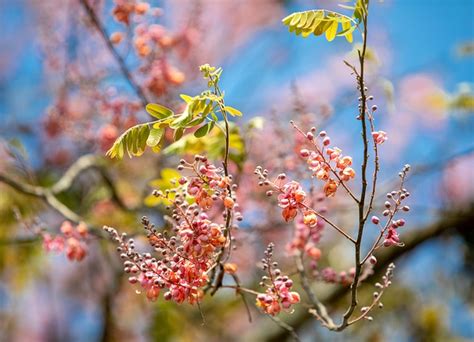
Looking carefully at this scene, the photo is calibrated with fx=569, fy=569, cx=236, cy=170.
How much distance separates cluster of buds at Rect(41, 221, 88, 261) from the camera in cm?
183

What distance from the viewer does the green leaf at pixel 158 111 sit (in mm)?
1338

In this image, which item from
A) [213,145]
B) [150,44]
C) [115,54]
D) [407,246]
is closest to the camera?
[213,145]

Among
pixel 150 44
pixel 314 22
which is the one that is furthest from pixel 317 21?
pixel 150 44

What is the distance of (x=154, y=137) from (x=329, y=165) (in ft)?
1.31

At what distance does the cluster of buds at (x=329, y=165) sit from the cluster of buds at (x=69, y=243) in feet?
3.10

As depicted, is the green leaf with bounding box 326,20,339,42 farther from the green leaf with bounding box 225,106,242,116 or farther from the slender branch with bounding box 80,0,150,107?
the slender branch with bounding box 80,0,150,107

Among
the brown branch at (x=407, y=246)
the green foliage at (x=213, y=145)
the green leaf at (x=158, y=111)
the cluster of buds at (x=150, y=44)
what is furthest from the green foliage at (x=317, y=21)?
the brown branch at (x=407, y=246)

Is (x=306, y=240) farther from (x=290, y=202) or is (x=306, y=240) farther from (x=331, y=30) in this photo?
(x=331, y=30)

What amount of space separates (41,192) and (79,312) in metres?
4.88

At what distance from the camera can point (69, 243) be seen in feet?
6.03

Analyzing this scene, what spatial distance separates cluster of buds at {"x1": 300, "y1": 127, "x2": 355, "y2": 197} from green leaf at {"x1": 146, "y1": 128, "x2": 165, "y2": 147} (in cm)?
33

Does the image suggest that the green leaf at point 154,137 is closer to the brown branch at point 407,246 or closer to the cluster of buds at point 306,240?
the cluster of buds at point 306,240

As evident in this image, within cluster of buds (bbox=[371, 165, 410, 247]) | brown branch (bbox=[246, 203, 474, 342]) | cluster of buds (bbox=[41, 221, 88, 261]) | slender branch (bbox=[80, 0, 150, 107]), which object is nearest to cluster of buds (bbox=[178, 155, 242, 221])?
cluster of buds (bbox=[371, 165, 410, 247])

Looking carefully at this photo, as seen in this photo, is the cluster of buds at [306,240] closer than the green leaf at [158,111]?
No
